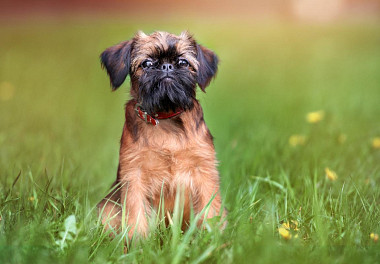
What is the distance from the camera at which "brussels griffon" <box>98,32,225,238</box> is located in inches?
123

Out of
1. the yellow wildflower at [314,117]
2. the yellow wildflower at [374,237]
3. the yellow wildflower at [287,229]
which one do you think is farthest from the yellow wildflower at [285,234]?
the yellow wildflower at [314,117]

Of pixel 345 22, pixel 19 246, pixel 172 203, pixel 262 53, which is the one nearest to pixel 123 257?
pixel 19 246

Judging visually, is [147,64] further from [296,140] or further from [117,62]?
[296,140]

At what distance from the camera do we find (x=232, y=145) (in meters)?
4.67

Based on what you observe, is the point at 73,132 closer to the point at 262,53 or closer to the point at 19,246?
the point at 19,246

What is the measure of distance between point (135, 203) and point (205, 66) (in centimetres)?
103

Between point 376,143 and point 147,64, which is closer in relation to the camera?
point 147,64

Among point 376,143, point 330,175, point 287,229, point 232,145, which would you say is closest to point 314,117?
point 376,143

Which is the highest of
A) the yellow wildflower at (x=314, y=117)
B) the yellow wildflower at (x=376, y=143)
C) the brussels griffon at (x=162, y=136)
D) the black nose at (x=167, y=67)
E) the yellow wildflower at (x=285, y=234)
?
the black nose at (x=167, y=67)

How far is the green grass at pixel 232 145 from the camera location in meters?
2.60

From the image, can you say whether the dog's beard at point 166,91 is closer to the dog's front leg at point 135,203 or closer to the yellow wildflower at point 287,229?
the dog's front leg at point 135,203

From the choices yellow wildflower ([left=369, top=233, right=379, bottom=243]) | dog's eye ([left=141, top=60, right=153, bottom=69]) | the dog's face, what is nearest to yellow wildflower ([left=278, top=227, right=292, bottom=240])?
yellow wildflower ([left=369, top=233, right=379, bottom=243])

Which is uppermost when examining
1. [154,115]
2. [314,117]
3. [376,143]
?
[154,115]

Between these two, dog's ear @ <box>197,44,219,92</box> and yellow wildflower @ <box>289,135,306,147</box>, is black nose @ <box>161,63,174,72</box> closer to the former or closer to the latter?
dog's ear @ <box>197,44,219,92</box>
